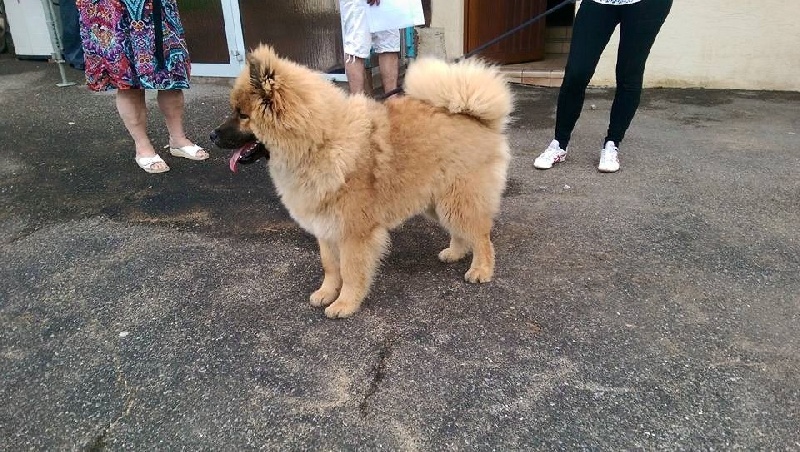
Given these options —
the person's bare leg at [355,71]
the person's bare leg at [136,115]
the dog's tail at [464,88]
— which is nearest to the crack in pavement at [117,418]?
the dog's tail at [464,88]

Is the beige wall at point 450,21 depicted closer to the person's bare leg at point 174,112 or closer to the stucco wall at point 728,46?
the stucco wall at point 728,46

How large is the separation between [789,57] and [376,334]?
6.93 m

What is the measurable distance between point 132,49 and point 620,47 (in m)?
3.62

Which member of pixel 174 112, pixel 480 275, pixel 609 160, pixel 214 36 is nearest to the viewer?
pixel 480 275

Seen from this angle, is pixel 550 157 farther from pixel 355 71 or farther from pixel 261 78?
pixel 261 78

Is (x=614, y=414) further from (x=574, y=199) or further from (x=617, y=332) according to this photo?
(x=574, y=199)

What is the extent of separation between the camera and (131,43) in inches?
148

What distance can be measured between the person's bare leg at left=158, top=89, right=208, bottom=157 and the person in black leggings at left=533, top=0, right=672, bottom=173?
3.08 m

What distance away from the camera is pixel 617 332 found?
90.0 inches

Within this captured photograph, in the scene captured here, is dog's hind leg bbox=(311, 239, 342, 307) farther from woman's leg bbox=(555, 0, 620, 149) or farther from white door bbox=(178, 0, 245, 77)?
white door bbox=(178, 0, 245, 77)

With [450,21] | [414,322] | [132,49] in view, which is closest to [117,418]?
[414,322]

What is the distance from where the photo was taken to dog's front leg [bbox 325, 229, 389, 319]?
7.88ft

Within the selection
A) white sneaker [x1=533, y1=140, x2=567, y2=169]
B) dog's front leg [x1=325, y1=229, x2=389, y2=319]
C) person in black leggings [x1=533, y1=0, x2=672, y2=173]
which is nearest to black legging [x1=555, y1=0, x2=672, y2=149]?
person in black leggings [x1=533, y1=0, x2=672, y2=173]

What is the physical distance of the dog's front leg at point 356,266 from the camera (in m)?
2.40
